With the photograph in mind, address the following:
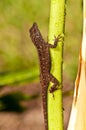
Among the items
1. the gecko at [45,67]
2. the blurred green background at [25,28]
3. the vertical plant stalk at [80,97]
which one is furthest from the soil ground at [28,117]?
the vertical plant stalk at [80,97]

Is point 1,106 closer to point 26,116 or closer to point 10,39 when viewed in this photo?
point 26,116

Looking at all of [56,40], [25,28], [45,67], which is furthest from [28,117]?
[56,40]

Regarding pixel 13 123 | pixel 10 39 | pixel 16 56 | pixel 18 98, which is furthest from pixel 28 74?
pixel 10 39

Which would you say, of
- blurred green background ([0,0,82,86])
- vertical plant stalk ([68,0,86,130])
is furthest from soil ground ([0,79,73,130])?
vertical plant stalk ([68,0,86,130])

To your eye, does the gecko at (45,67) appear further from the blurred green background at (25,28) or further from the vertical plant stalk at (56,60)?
the blurred green background at (25,28)

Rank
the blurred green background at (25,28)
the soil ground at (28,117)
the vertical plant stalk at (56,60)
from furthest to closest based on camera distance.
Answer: the blurred green background at (25,28) → the soil ground at (28,117) → the vertical plant stalk at (56,60)

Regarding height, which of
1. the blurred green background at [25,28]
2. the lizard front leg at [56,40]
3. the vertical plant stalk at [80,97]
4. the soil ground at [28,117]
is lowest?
the soil ground at [28,117]

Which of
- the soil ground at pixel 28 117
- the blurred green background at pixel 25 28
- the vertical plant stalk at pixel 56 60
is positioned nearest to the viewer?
the vertical plant stalk at pixel 56 60

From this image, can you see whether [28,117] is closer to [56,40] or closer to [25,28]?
[25,28]
